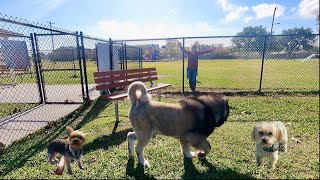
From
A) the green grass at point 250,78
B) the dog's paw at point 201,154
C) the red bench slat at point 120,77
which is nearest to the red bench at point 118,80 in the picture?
the red bench slat at point 120,77

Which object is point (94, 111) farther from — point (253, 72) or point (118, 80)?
point (253, 72)

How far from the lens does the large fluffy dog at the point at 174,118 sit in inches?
144

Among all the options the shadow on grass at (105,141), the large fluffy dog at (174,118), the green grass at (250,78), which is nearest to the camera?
the large fluffy dog at (174,118)

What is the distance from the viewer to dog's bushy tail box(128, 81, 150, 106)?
3.76 meters

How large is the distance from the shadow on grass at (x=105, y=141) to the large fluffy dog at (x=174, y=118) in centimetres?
120

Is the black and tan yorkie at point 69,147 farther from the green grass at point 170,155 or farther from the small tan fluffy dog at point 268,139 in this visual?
the small tan fluffy dog at point 268,139

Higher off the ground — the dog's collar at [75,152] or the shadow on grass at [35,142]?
the dog's collar at [75,152]

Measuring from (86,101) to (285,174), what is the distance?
6591mm

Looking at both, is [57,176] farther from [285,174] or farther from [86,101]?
[86,101]

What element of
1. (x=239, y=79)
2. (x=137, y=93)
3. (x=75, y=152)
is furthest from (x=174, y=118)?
(x=239, y=79)

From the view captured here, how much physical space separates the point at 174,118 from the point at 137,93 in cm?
73

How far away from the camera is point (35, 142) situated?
5.05 m

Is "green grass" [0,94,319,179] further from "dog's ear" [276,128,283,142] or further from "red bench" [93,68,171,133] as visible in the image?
"red bench" [93,68,171,133]

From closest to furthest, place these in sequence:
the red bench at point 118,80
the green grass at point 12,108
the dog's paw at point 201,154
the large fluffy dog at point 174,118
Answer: the large fluffy dog at point 174,118 → the dog's paw at point 201,154 → the red bench at point 118,80 → the green grass at point 12,108
